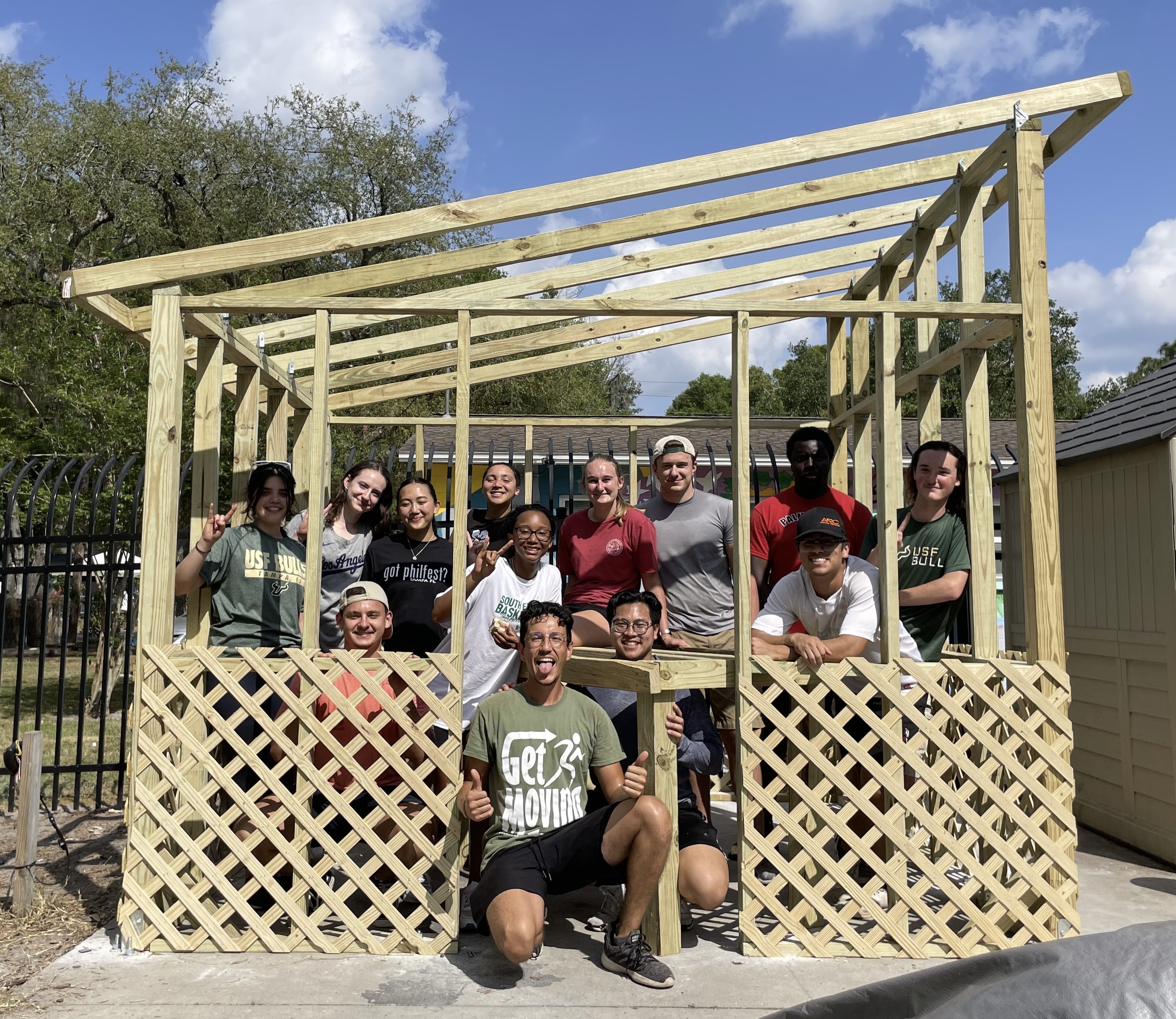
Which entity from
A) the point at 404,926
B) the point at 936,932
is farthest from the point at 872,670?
the point at 404,926

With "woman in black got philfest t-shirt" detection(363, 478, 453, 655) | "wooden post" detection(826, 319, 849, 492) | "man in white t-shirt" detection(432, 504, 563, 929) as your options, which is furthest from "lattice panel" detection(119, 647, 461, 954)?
"wooden post" detection(826, 319, 849, 492)

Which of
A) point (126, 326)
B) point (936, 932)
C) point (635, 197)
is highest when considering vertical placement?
point (635, 197)

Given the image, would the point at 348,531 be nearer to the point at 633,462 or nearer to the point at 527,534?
the point at 527,534

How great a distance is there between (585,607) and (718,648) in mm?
708

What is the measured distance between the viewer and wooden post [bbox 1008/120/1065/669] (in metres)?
4.02

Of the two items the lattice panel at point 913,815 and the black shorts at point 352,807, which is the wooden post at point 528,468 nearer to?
the black shorts at point 352,807

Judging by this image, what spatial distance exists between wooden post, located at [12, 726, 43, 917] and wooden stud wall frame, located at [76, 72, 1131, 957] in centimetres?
68

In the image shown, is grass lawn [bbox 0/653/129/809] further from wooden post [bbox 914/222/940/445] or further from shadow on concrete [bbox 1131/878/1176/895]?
shadow on concrete [bbox 1131/878/1176/895]

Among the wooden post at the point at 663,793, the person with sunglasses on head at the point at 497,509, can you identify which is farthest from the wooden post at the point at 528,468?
the wooden post at the point at 663,793

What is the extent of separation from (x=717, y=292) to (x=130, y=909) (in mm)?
4893

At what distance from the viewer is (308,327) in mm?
5855

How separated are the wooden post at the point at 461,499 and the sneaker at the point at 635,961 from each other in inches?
48.9

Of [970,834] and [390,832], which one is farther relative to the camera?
[390,832]

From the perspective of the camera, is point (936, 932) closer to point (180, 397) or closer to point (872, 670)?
point (872, 670)
